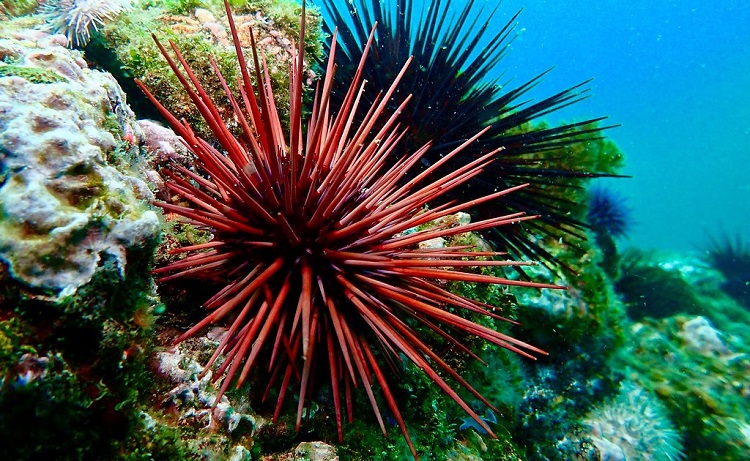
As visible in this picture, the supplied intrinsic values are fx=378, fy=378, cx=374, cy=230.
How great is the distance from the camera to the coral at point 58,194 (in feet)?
3.33

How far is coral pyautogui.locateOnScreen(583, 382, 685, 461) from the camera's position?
4738 millimetres

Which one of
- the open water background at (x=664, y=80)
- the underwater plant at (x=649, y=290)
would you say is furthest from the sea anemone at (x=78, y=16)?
the open water background at (x=664, y=80)

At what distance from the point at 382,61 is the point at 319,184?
2828 millimetres

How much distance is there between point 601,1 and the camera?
114375 millimetres

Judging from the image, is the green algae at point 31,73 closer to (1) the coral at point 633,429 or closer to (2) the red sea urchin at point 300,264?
(2) the red sea urchin at point 300,264

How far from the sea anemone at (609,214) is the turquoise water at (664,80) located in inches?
3936

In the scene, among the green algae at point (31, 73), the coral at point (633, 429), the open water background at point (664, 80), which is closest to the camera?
the green algae at point (31, 73)

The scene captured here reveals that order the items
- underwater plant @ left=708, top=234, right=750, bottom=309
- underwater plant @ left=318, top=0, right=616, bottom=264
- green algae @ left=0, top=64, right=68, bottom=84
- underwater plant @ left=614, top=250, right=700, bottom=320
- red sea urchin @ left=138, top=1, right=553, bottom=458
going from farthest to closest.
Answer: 1. underwater plant @ left=708, top=234, right=750, bottom=309
2. underwater plant @ left=614, top=250, right=700, bottom=320
3. underwater plant @ left=318, top=0, right=616, bottom=264
4. red sea urchin @ left=138, top=1, right=553, bottom=458
5. green algae @ left=0, top=64, right=68, bottom=84

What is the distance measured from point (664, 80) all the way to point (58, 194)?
15551 cm

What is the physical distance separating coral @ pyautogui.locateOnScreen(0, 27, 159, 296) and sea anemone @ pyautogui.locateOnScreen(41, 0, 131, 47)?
165cm

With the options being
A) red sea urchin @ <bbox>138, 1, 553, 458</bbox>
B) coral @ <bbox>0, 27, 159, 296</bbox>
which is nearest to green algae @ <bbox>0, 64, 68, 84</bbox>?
coral @ <bbox>0, 27, 159, 296</bbox>

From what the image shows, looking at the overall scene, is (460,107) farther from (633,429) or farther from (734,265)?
(734,265)

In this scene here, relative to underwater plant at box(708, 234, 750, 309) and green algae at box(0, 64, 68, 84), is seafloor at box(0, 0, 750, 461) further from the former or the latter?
underwater plant at box(708, 234, 750, 309)

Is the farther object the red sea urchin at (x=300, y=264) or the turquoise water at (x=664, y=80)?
the turquoise water at (x=664, y=80)
